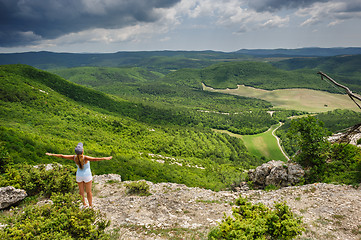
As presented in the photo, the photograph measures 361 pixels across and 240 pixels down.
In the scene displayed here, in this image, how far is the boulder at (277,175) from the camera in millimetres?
21719

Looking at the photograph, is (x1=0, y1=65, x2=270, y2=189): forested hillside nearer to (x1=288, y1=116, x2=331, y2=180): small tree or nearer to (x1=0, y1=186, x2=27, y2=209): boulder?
(x1=0, y1=186, x2=27, y2=209): boulder

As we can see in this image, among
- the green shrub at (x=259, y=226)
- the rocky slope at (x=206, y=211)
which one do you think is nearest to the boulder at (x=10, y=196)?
the rocky slope at (x=206, y=211)

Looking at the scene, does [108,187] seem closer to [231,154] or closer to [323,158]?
[323,158]

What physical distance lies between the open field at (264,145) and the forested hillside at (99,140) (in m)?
10.0

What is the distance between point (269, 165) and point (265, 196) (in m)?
10.2

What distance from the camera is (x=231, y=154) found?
382 ft

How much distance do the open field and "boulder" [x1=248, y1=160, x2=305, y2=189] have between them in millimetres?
102609

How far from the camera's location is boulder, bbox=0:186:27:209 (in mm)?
12765

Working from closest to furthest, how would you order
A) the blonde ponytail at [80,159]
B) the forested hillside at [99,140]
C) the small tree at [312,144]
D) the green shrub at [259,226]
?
1. the green shrub at [259,226]
2. the blonde ponytail at [80,159]
3. the small tree at [312,144]
4. the forested hillside at [99,140]

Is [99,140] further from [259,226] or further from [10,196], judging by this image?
[259,226]

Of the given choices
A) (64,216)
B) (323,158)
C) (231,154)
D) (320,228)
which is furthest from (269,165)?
(231,154)

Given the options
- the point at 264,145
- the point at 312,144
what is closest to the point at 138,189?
the point at 312,144

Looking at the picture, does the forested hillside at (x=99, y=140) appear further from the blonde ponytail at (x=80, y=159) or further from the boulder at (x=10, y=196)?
the blonde ponytail at (x=80, y=159)

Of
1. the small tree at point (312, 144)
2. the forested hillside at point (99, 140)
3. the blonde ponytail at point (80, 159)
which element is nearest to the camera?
the blonde ponytail at point (80, 159)
